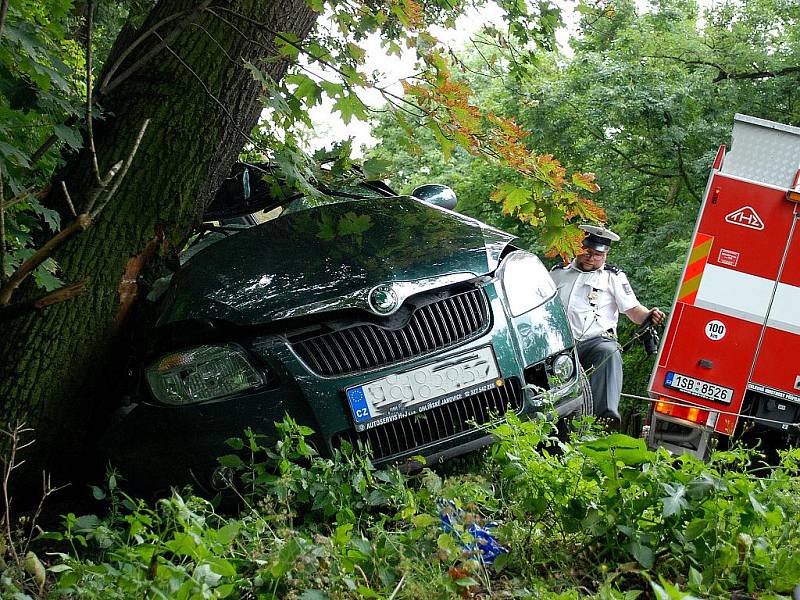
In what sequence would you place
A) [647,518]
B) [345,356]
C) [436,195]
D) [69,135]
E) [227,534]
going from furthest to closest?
[436,195]
[345,356]
[69,135]
[647,518]
[227,534]

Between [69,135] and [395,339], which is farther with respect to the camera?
[395,339]

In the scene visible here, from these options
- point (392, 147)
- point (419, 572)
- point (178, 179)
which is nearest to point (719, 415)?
point (178, 179)

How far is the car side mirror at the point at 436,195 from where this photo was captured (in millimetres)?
5297

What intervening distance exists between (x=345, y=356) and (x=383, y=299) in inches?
10.9

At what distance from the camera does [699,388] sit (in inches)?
275

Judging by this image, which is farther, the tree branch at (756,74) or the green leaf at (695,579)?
the tree branch at (756,74)

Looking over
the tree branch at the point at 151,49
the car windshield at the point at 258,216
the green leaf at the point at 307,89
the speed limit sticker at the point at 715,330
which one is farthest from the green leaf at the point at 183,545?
the speed limit sticker at the point at 715,330

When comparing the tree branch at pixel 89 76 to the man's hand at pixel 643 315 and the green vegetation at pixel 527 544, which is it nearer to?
the green vegetation at pixel 527 544

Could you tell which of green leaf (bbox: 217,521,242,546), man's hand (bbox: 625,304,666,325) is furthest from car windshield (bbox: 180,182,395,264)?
green leaf (bbox: 217,521,242,546)

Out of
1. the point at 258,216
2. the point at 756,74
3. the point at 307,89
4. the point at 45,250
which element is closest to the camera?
the point at 45,250

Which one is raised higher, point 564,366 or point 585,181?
point 585,181

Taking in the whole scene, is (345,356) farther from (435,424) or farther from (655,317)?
(655,317)

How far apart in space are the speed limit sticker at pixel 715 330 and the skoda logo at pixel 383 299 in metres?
3.97

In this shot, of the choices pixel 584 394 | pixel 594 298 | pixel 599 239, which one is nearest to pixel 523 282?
pixel 584 394
